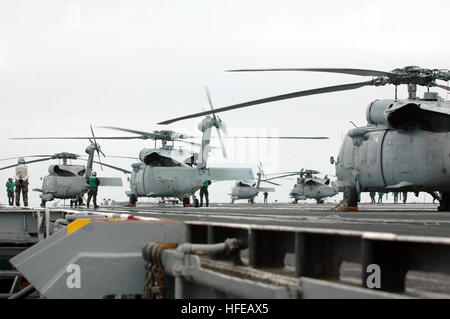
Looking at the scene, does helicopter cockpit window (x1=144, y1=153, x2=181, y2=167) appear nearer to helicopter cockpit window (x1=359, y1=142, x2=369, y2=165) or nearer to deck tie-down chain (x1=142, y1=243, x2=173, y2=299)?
helicopter cockpit window (x1=359, y1=142, x2=369, y2=165)

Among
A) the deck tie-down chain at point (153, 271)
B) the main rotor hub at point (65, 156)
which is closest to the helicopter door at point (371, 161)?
the deck tie-down chain at point (153, 271)

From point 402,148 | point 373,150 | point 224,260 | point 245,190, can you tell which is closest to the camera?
point 224,260

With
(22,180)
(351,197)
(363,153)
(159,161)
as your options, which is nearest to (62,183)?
(159,161)

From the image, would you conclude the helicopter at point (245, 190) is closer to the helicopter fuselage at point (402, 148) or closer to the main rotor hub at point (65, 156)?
the main rotor hub at point (65, 156)

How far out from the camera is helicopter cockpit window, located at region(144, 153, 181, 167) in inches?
1389

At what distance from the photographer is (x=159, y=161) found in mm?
35594

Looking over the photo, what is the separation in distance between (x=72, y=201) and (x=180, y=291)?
4187 cm

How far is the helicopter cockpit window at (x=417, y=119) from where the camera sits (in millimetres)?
17797

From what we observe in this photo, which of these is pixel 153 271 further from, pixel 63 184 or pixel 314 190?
pixel 314 190

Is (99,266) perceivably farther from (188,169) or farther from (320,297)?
(188,169)

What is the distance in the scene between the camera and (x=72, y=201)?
46000mm

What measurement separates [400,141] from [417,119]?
861 mm

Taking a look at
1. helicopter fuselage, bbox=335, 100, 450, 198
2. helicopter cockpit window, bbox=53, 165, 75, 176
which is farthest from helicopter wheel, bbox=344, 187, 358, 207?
helicopter cockpit window, bbox=53, 165, 75, 176
